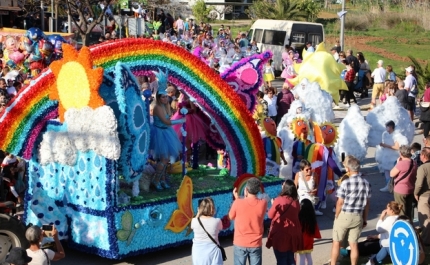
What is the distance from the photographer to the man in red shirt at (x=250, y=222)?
7.25m

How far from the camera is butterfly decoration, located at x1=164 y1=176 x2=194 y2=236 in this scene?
907cm

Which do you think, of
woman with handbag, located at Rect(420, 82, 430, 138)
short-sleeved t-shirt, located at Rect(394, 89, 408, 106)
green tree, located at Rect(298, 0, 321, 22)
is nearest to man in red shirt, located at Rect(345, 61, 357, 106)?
short-sleeved t-shirt, located at Rect(394, 89, 408, 106)

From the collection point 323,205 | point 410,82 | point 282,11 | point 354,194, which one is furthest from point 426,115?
point 282,11

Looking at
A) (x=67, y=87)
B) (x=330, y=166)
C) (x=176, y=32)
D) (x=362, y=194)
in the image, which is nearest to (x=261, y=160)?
(x=330, y=166)

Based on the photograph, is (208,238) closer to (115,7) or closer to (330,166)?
(330,166)

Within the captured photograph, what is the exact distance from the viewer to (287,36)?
89.7 feet

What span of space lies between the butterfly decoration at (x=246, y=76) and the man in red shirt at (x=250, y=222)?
3.85 meters

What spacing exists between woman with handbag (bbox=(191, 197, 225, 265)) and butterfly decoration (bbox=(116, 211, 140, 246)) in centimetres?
159

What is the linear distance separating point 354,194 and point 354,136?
205 inches

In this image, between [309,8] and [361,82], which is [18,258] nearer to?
[361,82]

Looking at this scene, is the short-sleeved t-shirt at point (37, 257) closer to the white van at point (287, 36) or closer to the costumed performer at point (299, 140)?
the costumed performer at point (299, 140)

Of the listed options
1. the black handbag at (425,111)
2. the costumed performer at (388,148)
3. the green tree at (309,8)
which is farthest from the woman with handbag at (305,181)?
the green tree at (309,8)

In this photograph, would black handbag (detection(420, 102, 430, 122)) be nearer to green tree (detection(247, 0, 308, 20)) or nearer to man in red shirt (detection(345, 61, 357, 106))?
man in red shirt (detection(345, 61, 357, 106))

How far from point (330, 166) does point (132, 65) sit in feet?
12.9
